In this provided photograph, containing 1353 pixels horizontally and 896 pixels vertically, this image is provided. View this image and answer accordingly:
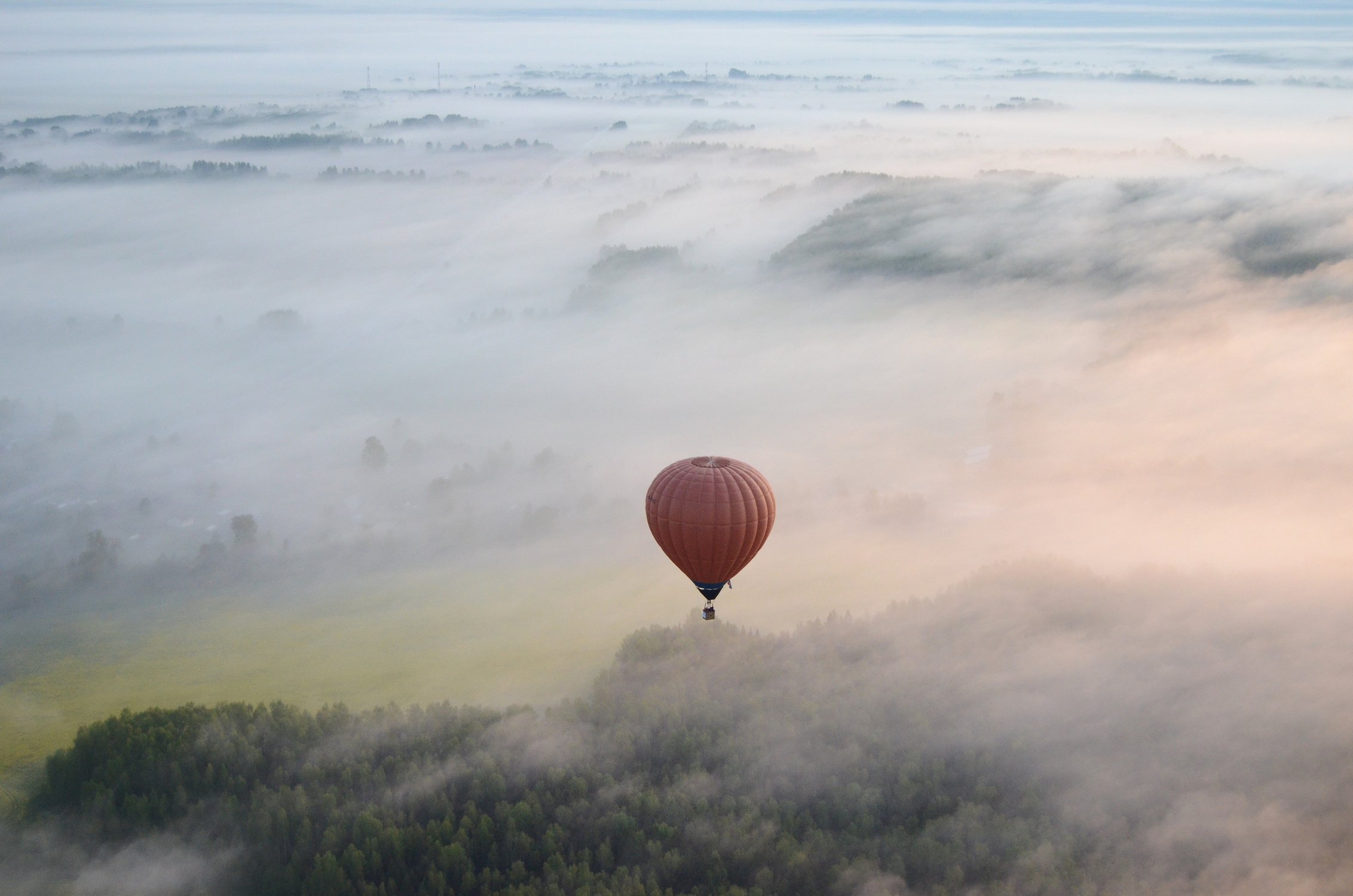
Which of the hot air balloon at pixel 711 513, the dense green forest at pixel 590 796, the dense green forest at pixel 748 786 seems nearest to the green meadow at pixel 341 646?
the dense green forest at pixel 748 786

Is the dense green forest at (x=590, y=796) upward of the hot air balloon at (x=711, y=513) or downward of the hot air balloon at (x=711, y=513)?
downward

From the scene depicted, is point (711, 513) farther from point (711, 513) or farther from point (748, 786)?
point (748, 786)

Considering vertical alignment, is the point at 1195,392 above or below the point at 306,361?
below

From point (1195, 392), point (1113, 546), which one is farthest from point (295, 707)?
point (1195, 392)

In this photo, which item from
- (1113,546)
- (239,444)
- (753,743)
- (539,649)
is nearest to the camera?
(753,743)

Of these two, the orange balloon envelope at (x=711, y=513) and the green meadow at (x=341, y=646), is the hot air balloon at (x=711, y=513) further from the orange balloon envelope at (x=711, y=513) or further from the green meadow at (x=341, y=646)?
the green meadow at (x=341, y=646)

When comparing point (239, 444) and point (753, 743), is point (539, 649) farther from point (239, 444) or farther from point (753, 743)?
point (239, 444)
